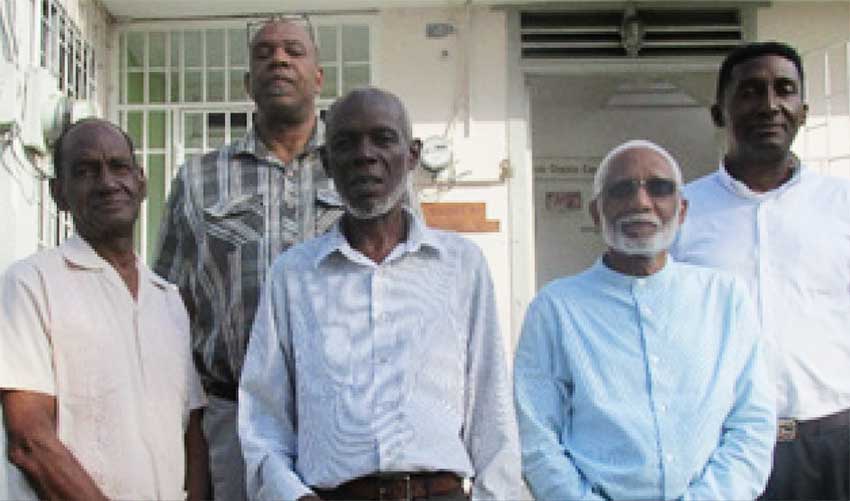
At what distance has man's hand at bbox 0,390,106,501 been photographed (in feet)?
8.20

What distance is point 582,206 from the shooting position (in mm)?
9070

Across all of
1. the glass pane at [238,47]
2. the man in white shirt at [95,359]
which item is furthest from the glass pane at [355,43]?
the man in white shirt at [95,359]

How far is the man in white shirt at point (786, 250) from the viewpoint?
3.09m

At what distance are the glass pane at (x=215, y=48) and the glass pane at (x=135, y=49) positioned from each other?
440 mm

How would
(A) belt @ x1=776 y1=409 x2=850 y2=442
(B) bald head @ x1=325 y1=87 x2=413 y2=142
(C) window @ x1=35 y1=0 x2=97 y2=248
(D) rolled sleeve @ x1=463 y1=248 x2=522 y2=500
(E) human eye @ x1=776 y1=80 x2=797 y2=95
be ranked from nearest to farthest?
(D) rolled sleeve @ x1=463 y1=248 x2=522 y2=500, (B) bald head @ x1=325 y1=87 x2=413 y2=142, (A) belt @ x1=776 y1=409 x2=850 y2=442, (E) human eye @ x1=776 y1=80 x2=797 y2=95, (C) window @ x1=35 y1=0 x2=97 y2=248

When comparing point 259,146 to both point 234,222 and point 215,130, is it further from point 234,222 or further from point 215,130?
point 215,130

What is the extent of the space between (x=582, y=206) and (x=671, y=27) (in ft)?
7.83

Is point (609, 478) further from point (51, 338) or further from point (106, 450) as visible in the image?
point (51, 338)

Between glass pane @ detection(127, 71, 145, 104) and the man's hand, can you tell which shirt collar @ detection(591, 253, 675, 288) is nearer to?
the man's hand

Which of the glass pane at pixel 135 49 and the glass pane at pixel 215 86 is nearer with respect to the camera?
the glass pane at pixel 135 49

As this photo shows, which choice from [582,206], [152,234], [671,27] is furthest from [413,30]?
[582,206]

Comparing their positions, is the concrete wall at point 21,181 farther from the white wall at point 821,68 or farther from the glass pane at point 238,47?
the white wall at point 821,68

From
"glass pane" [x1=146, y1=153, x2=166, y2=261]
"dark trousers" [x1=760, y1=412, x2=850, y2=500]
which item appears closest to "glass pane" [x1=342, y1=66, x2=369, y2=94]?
"glass pane" [x1=146, y1=153, x2=166, y2=261]

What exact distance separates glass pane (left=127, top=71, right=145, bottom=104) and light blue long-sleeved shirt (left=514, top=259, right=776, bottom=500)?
499 cm
